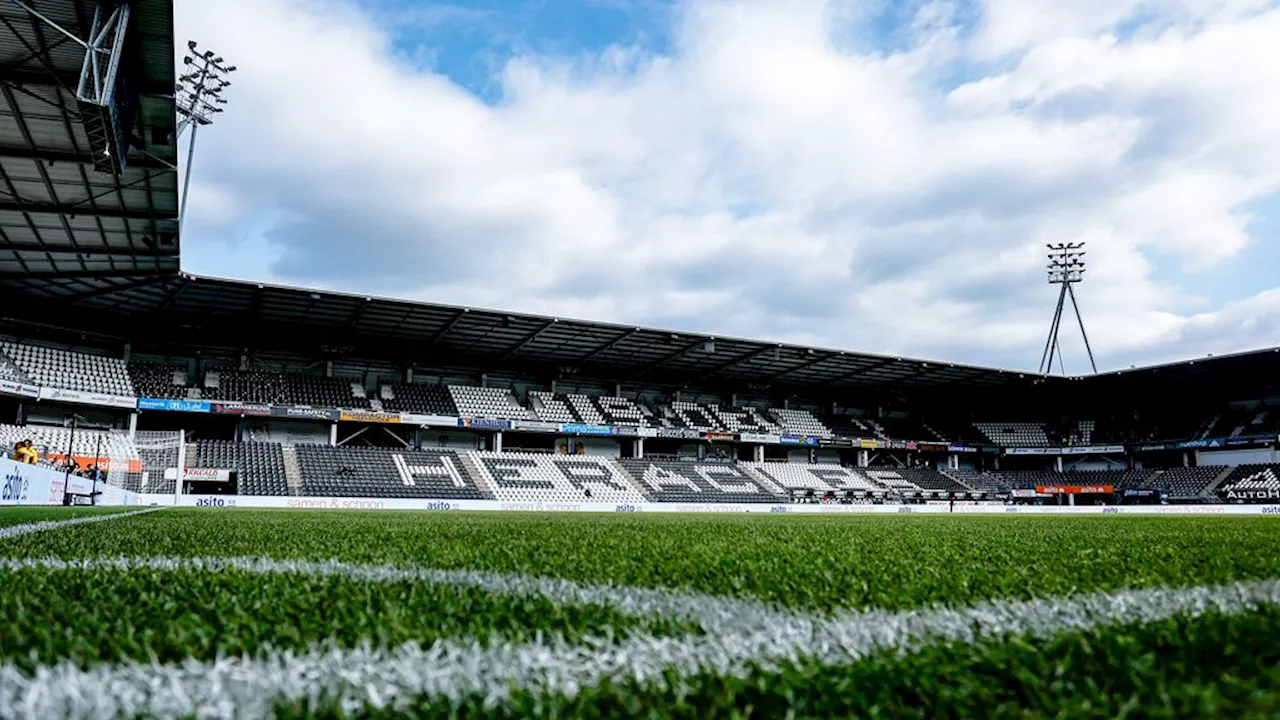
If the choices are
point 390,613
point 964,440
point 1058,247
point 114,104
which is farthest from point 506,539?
point 1058,247

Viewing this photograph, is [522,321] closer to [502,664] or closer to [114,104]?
[114,104]

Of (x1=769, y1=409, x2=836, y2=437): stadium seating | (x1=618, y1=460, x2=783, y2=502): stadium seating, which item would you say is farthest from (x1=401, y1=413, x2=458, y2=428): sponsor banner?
(x1=769, y1=409, x2=836, y2=437): stadium seating

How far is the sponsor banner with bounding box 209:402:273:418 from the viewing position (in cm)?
3022

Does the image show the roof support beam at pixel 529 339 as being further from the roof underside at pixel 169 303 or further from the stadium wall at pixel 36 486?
the stadium wall at pixel 36 486

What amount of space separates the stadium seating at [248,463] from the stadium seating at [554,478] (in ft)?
25.6

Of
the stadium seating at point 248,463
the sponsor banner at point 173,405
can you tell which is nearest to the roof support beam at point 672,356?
the stadium seating at point 248,463

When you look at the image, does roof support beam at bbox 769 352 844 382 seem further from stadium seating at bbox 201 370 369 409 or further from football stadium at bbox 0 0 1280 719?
stadium seating at bbox 201 370 369 409

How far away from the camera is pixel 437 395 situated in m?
36.2

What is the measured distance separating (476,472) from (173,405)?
11.3 metres

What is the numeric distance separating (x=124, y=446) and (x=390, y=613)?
30031 mm

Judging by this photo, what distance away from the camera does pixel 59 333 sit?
100 ft

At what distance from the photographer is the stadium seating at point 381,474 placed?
29.5 metres

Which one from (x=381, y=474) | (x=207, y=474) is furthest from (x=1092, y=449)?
(x=207, y=474)

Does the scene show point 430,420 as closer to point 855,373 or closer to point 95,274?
point 95,274
